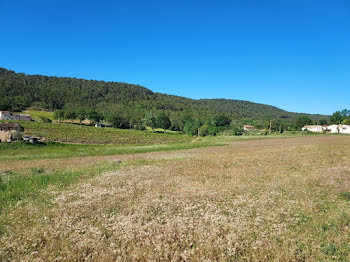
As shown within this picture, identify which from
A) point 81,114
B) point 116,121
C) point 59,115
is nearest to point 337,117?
point 116,121

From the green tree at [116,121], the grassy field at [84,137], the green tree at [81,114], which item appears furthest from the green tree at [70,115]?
the grassy field at [84,137]

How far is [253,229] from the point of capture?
22.6 feet

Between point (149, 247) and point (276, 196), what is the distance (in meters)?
6.92

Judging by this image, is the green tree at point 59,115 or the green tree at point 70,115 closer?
the green tree at point 59,115

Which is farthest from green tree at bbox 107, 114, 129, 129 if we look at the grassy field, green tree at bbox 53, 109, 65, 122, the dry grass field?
the dry grass field

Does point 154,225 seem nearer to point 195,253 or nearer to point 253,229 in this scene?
point 195,253

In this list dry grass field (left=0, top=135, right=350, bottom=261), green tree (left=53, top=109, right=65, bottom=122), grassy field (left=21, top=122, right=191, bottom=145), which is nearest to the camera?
dry grass field (left=0, top=135, right=350, bottom=261)

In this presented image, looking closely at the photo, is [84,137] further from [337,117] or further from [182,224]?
[337,117]

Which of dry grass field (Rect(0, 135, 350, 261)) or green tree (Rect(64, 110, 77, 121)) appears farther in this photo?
green tree (Rect(64, 110, 77, 121))

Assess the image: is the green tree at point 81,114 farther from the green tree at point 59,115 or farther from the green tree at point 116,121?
the green tree at point 116,121

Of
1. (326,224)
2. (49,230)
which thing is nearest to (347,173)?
(326,224)

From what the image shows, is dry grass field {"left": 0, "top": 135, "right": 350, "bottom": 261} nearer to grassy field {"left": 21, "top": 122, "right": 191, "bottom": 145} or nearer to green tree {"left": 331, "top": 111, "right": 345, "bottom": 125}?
grassy field {"left": 21, "top": 122, "right": 191, "bottom": 145}

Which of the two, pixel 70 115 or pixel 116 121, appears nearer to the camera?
pixel 116 121

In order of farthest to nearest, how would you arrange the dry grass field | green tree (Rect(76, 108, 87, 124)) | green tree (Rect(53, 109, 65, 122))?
1. green tree (Rect(76, 108, 87, 124))
2. green tree (Rect(53, 109, 65, 122))
3. the dry grass field
